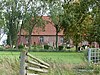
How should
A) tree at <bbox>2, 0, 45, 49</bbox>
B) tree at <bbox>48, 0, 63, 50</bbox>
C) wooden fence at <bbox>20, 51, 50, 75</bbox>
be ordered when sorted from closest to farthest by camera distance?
wooden fence at <bbox>20, 51, 50, 75</bbox>, tree at <bbox>48, 0, 63, 50</bbox>, tree at <bbox>2, 0, 45, 49</bbox>

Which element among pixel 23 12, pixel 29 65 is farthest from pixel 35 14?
pixel 29 65

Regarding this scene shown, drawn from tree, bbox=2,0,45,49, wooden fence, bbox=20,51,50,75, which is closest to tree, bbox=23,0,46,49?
tree, bbox=2,0,45,49

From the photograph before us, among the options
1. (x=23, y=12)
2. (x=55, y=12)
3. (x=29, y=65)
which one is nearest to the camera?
(x=29, y=65)

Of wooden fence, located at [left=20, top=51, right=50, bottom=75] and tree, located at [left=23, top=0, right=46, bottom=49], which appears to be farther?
tree, located at [left=23, top=0, right=46, bottom=49]

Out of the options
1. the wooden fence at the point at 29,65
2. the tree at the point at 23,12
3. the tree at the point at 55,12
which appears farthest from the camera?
the tree at the point at 23,12

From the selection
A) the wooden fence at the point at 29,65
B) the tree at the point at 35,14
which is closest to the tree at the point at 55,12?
the tree at the point at 35,14

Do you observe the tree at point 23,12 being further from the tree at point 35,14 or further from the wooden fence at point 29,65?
the wooden fence at point 29,65

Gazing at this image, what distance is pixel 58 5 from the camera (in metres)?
69.9

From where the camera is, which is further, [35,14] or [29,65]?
[35,14]

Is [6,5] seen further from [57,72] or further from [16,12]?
[57,72]

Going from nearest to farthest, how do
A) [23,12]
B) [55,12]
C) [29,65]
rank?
[29,65] < [55,12] < [23,12]

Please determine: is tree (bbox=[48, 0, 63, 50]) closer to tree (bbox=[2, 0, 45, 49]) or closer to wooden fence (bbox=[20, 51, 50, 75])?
tree (bbox=[2, 0, 45, 49])

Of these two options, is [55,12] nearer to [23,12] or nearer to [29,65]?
[23,12]

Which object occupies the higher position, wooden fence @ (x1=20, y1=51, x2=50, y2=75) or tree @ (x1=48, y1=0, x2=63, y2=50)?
tree @ (x1=48, y1=0, x2=63, y2=50)
